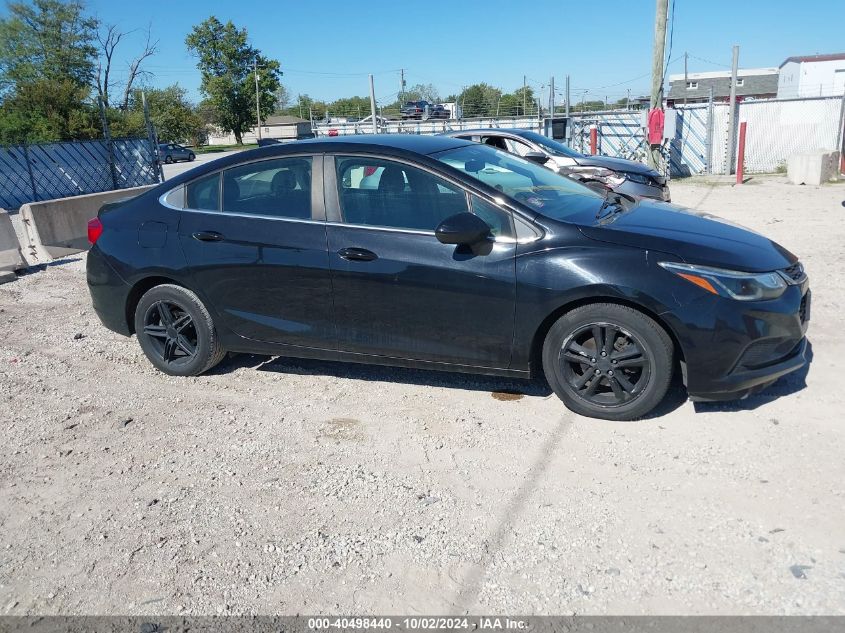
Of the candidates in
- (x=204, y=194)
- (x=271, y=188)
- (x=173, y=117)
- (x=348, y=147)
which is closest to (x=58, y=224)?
(x=204, y=194)

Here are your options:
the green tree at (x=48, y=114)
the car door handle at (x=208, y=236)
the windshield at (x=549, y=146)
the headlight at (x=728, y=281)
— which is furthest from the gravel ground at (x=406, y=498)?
the green tree at (x=48, y=114)

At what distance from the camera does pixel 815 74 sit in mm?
59812

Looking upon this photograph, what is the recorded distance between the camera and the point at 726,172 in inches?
757

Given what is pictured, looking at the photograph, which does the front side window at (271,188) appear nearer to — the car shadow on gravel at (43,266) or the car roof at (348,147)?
the car roof at (348,147)

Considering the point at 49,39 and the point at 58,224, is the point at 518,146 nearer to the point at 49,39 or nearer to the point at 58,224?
the point at 58,224

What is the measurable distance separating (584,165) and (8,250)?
8496mm

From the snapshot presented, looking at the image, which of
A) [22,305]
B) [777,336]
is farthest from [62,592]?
[22,305]

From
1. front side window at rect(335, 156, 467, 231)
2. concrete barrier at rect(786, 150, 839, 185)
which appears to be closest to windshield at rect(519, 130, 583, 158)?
concrete barrier at rect(786, 150, 839, 185)

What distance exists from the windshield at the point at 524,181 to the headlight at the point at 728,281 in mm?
810

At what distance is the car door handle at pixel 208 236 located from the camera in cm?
464

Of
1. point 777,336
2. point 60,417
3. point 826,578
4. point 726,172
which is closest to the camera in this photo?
point 826,578

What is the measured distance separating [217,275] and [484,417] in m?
2.08

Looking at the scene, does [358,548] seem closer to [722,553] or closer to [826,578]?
[722,553]

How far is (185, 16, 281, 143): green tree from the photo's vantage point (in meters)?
72.2
